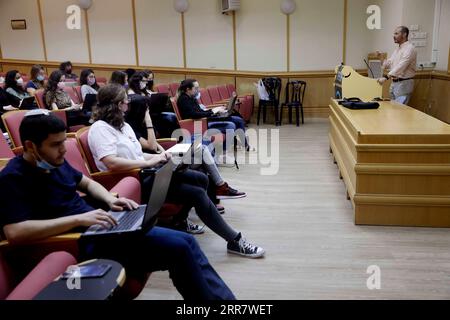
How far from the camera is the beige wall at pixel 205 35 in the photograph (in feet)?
26.8

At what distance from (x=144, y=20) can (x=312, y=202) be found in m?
6.71

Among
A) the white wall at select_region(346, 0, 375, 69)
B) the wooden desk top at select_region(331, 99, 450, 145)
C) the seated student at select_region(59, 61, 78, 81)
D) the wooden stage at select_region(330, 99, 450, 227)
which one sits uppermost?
the white wall at select_region(346, 0, 375, 69)

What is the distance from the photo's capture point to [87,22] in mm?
9203

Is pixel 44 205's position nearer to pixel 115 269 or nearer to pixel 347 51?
pixel 115 269

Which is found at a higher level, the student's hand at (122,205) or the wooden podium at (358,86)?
the wooden podium at (358,86)

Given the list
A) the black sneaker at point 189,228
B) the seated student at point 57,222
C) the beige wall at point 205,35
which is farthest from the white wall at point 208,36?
the seated student at point 57,222

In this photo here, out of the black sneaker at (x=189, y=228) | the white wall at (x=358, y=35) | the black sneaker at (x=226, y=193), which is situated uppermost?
the white wall at (x=358, y=35)

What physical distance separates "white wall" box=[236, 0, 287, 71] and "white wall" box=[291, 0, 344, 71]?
25cm

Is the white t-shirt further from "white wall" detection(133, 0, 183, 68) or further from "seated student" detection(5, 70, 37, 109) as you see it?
"white wall" detection(133, 0, 183, 68)

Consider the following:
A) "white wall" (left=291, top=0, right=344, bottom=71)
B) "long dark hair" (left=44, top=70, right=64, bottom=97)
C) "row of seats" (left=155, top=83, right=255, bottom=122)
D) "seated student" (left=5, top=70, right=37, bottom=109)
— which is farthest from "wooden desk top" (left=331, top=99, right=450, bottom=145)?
"white wall" (left=291, top=0, right=344, bottom=71)

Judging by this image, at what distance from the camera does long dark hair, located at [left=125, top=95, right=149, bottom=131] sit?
3.36m

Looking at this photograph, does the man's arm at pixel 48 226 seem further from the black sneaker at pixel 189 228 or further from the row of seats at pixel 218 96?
the row of seats at pixel 218 96

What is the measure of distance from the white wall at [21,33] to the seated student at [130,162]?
8067 mm

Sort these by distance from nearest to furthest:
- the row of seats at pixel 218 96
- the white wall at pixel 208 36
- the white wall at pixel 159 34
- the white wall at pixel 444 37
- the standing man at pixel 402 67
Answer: the standing man at pixel 402 67, the white wall at pixel 444 37, the row of seats at pixel 218 96, the white wall at pixel 208 36, the white wall at pixel 159 34
